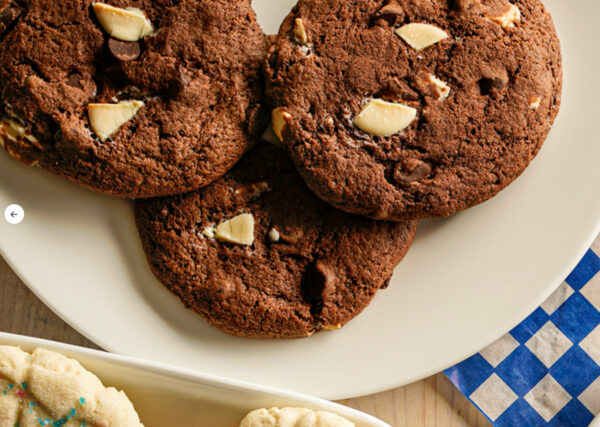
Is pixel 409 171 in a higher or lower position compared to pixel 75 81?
lower

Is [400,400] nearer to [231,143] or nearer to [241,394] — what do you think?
[241,394]

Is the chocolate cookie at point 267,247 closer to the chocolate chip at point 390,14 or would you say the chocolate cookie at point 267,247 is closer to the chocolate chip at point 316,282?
the chocolate chip at point 316,282

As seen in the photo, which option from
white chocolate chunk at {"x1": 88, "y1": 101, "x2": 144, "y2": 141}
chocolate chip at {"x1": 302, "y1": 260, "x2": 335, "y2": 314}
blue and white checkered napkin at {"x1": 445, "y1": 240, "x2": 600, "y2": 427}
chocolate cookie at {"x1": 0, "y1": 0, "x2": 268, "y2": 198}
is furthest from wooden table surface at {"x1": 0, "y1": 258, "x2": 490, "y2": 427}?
white chocolate chunk at {"x1": 88, "y1": 101, "x2": 144, "y2": 141}

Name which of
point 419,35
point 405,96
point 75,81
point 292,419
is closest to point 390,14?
point 419,35

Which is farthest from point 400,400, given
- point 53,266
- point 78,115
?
point 78,115

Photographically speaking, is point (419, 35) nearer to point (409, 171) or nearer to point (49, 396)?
point (409, 171)

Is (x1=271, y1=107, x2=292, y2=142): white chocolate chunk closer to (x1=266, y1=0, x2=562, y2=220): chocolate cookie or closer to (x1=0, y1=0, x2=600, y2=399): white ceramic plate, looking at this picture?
(x1=266, y1=0, x2=562, y2=220): chocolate cookie
